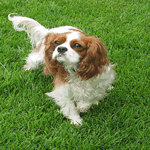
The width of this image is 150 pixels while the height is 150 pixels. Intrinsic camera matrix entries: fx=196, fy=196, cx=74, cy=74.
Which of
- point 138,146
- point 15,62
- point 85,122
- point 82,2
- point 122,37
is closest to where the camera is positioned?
point 138,146

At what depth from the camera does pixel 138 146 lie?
2205 millimetres

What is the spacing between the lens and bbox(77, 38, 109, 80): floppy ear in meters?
2.01

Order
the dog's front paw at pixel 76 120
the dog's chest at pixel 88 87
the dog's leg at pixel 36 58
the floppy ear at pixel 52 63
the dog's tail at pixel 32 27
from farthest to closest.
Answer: the dog's tail at pixel 32 27 → the dog's leg at pixel 36 58 → the dog's front paw at pixel 76 120 → the dog's chest at pixel 88 87 → the floppy ear at pixel 52 63

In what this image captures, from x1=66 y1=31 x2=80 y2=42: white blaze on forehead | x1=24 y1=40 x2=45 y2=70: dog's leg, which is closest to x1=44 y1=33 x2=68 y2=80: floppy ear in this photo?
x1=66 y1=31 x2=80 y2=42: white blaze on forehead

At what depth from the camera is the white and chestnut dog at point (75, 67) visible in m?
1.97

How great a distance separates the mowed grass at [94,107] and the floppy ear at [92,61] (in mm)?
713

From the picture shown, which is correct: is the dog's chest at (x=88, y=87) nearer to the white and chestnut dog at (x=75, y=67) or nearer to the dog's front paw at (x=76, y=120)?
the white and chestnut dog at (x=75, y=67)

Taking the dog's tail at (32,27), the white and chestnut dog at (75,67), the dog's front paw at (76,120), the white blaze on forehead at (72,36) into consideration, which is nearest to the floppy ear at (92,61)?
the white and chestnut dog at (75,67)

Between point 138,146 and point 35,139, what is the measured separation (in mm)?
1170

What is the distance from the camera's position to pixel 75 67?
7.09ft

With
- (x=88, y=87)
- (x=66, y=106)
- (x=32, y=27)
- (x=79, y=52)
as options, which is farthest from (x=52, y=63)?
(x=32, y=27)

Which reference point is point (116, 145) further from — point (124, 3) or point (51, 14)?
point (124, 3)

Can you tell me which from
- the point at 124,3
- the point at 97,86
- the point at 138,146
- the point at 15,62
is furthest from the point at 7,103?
the point at 124,3

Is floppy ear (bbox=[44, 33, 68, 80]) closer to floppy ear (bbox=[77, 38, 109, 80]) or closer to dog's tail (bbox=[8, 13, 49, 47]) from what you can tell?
floppy ear (bbox=[77, 38, 109, 80])
